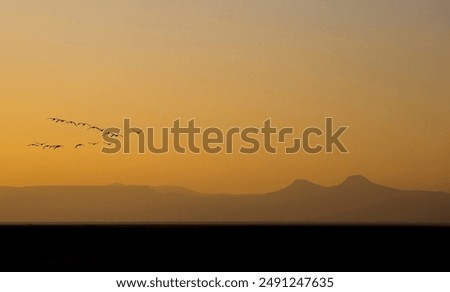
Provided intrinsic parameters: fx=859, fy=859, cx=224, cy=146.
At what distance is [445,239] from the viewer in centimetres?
2150

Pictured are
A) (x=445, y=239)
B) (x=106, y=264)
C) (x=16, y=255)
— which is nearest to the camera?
(x=106, y=264)

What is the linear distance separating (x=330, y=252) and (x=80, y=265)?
513 cm

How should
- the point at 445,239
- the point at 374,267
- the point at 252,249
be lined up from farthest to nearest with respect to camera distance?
1. the point at 445,239
2. the point at 252,249
3. the point at 374,267

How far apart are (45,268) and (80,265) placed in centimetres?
82

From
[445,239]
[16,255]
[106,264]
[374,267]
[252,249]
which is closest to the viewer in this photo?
[374,267]

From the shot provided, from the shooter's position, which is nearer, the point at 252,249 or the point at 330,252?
the point at 330,252

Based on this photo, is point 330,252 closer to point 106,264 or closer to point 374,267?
point 374,267
